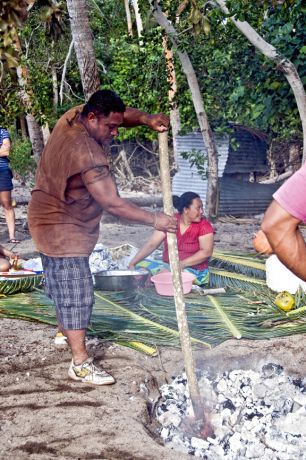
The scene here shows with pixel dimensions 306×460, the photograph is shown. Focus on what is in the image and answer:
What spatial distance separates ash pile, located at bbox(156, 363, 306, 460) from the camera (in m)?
3.54

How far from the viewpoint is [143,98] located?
35.2 feet

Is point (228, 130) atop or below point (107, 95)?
below

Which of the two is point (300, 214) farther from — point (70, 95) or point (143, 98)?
point (70, 95)

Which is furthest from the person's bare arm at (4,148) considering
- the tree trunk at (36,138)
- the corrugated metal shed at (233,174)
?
the corrugated metal shed at (233,174)

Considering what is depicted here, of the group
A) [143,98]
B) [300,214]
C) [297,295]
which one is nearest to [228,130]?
[143,98]

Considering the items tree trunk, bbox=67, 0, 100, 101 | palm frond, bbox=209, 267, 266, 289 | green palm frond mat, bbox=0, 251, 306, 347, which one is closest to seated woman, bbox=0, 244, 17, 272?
green palm frond mat, bbox=0, 251, 306, 347

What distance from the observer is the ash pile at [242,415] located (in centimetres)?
354

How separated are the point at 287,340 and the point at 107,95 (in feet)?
7.39

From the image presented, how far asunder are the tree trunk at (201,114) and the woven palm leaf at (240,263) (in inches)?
133

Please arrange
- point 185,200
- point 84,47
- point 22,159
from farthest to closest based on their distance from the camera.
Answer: point 22,159 → point 84,47 → point 185,200

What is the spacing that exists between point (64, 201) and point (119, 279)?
2.17 metres

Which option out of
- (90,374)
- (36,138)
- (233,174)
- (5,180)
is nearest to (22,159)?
(36,138)

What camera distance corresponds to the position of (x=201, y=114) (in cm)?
1057

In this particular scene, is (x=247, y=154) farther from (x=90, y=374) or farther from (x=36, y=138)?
(x=90, y=374)
